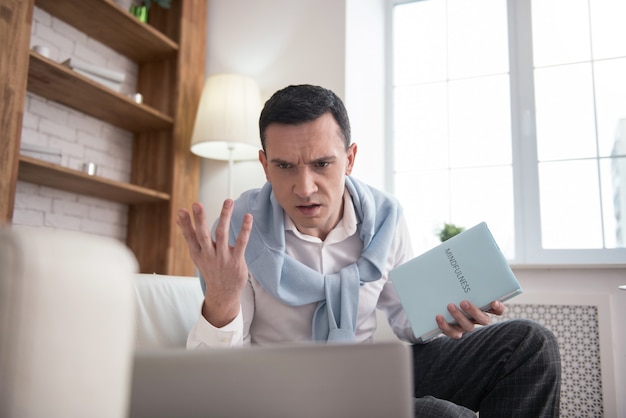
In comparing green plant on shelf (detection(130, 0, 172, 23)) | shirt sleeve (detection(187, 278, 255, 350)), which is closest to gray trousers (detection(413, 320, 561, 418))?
shirt sleeve (detection(187, 278, 255, 350))

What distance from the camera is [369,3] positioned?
9.91 ft

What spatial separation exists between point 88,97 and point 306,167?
5.17ft

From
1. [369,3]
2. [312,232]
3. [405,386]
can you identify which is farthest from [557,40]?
[405,386]

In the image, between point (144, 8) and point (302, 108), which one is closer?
point (302, 108)

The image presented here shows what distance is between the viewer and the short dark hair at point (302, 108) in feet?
4.56

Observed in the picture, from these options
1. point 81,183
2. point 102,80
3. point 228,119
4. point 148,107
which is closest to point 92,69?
point 102,80

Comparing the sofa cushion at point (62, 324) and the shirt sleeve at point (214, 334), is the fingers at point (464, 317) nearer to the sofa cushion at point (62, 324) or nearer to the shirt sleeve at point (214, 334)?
the shirt sleeve at point (214, 334)

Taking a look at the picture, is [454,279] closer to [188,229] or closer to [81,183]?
[188,229]

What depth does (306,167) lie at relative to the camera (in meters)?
1.36

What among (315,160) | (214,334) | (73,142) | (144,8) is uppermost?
(144,8)

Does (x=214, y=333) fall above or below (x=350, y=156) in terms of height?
below

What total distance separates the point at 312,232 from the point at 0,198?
1217mm

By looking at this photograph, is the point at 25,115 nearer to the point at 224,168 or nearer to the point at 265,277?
the point at 224,168

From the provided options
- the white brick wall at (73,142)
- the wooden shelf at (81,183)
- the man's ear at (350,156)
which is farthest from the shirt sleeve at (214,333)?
the white brick wall at (73,142)
